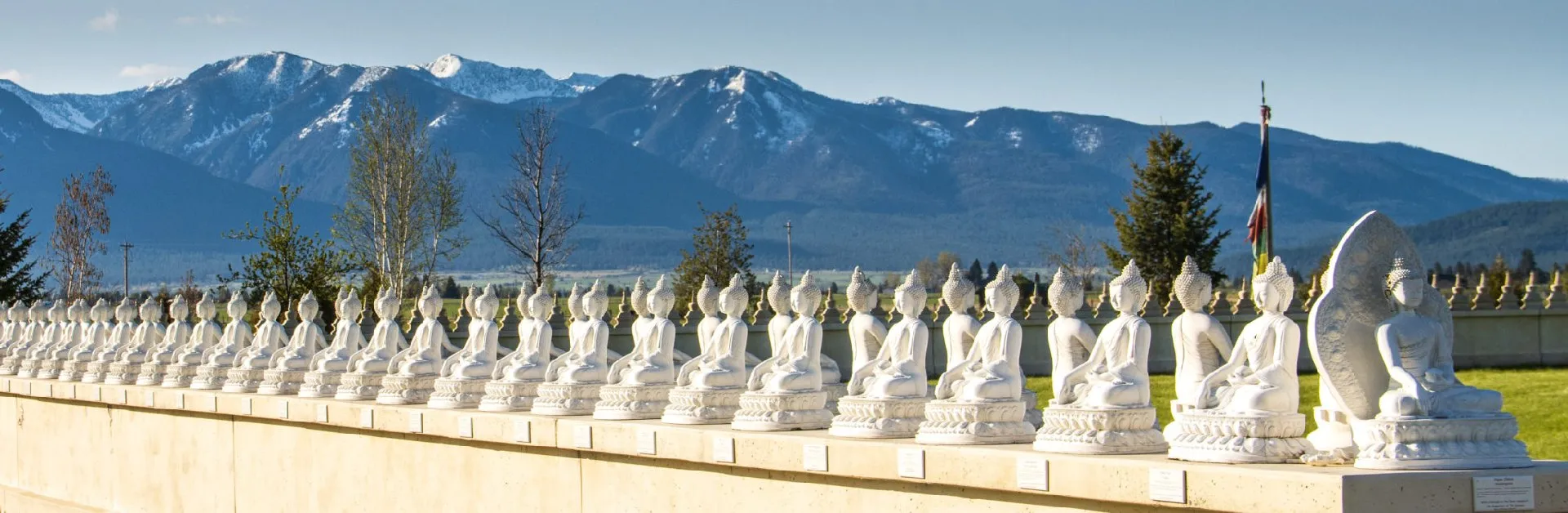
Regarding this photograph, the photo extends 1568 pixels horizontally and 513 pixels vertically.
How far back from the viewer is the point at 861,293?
12602 millimetres

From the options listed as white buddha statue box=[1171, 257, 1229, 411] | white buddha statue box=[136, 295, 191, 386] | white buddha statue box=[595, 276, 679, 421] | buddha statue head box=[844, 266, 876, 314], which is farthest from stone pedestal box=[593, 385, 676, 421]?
white buddha statue box=[136, 295, 191, 386]

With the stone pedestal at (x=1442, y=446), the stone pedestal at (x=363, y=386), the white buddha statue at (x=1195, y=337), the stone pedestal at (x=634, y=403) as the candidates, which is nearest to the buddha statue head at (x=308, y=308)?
the stone pedestal at (x=363, y=386)

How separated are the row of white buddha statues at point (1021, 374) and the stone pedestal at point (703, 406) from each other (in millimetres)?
15

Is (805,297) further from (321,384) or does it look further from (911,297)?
(321,384)

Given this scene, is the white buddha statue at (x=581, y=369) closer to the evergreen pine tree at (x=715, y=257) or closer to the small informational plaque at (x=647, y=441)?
the small informational plaque at (x=647, y=441)

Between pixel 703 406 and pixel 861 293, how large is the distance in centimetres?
157

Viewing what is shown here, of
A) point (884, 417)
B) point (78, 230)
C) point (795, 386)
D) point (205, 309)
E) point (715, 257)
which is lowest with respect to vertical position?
point (884, 417)

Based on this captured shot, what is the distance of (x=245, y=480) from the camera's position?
1841 centimetres

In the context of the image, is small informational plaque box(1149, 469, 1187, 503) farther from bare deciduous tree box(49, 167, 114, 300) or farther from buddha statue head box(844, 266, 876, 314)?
bare deciduous tree box(49, 167, 114, 300)

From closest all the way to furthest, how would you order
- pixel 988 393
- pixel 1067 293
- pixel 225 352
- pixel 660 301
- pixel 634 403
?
pixel 1067 293
pixel 988 393
pixel 634 403
pixel 660 301
pixel 225 352

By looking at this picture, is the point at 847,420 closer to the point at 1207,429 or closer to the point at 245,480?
the point at 1207,429

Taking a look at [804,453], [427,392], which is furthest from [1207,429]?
[427,392]

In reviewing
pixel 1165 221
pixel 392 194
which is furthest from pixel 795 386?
pixel 392 194

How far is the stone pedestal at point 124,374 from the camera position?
2209 cm
